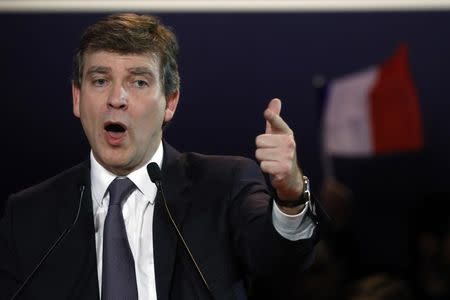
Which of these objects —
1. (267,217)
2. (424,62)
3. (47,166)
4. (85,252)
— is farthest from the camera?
(424,62)

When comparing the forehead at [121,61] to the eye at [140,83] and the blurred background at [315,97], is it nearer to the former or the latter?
the eye at [140,83]

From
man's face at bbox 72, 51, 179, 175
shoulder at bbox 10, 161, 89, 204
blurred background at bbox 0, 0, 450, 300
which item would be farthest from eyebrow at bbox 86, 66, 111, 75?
blurred background at bbox 0, 0, 450, 300

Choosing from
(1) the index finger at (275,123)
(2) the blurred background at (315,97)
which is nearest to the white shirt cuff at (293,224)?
(1) the index finger at (275,123)

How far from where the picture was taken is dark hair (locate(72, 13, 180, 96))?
174 cm

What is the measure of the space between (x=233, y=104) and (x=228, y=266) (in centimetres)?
280

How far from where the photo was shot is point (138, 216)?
1767 mm

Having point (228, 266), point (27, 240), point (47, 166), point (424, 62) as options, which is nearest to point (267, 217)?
point (228, 266)

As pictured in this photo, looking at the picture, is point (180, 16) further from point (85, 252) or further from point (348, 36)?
point (85, 252)

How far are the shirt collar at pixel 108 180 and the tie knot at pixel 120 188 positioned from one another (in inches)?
0.4

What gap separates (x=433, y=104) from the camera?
184 inches

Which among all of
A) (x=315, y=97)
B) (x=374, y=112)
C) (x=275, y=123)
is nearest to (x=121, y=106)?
(x=275, y=123)

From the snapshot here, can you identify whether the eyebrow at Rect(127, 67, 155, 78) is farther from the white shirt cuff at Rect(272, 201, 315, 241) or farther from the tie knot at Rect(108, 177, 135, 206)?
the white shirt cuff at Rect(272, 201, 315, 241)

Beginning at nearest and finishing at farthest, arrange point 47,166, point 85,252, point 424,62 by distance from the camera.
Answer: point 85,252
point 47,166
point 424,62

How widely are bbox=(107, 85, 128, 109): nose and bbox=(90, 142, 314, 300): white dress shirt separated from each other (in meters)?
0.14
